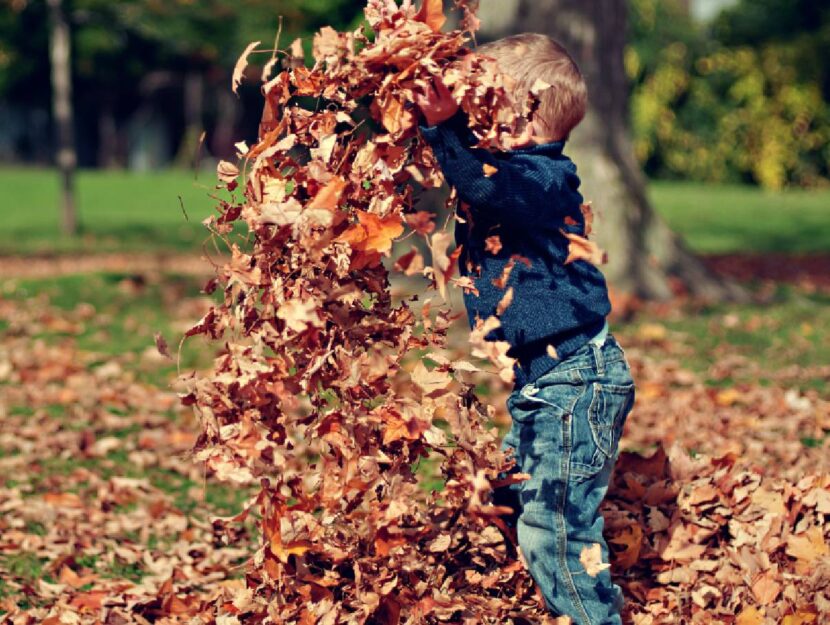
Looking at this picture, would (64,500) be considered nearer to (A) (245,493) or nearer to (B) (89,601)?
(A) (245,493)

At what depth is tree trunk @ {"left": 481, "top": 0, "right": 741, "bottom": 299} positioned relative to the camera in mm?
8516

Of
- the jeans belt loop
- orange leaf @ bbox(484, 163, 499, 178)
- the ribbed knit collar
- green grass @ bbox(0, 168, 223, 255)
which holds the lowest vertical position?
green grass @ bbox(0, 168, 223, 255)

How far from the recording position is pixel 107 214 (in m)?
19.9

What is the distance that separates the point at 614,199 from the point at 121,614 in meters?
6.24

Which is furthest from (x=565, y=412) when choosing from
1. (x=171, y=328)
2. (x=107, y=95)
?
(x=107, y=95)

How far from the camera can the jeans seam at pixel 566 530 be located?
2812mm

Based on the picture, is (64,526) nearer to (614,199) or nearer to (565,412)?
(565,412)

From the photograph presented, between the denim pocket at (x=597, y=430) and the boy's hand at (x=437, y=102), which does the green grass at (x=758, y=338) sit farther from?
the boy's hand at (x=437, y=102)

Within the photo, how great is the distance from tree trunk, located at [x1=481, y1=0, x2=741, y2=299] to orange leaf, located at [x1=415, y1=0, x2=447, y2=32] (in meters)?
Answer: 5.78

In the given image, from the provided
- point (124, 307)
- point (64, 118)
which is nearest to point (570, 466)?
point (124, 307)

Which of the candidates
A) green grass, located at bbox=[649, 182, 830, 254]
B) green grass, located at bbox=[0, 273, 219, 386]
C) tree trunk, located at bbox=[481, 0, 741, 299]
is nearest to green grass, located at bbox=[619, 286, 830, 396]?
tree trunk, located at bbox=[481, 0, 741, 299]

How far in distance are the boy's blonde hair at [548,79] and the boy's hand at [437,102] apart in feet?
0.93

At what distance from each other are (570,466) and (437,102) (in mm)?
985

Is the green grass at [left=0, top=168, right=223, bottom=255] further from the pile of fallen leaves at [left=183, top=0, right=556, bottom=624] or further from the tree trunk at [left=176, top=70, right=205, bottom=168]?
the pile of fallen leaves at [left=183, top=0, right=556, bottom=624]
